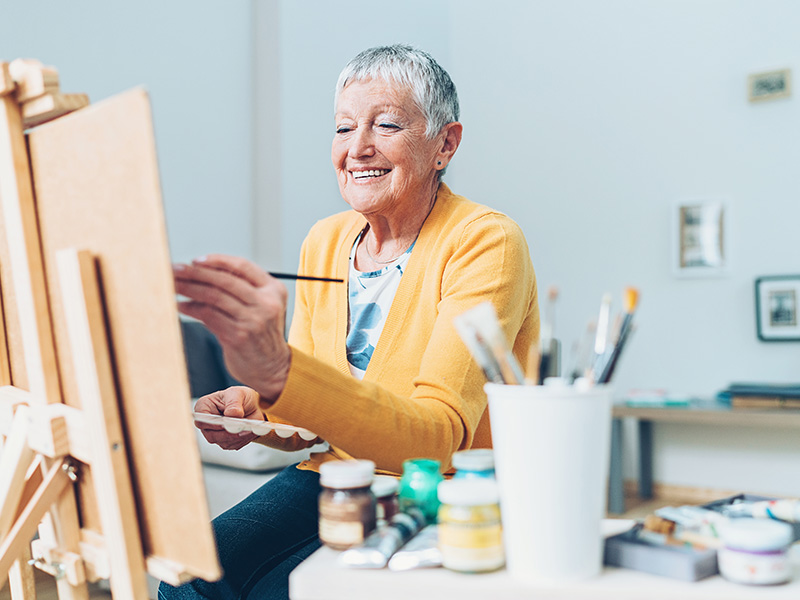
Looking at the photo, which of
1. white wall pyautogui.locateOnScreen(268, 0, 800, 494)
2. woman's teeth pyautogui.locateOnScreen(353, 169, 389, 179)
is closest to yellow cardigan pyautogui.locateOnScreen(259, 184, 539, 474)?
woman's teeth pyautogui.locateOnScreen(353, 169, 389, 179)

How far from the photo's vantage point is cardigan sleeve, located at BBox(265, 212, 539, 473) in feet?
2.61

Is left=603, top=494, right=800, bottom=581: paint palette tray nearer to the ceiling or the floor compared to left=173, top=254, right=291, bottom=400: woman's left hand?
nearer to the floor

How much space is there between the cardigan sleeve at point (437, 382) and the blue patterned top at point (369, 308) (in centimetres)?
8

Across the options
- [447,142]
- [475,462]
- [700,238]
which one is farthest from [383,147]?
[700,238]

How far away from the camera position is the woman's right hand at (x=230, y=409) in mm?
1078

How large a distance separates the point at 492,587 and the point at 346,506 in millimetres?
143

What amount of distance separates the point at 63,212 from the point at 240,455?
1655 mm

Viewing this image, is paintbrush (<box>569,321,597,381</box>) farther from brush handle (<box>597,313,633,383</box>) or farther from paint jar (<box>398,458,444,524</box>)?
paint jar (<box>398,458,444,524</box>)

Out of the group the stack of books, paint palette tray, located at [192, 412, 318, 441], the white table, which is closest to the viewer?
the white table

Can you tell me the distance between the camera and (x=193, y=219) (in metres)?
3.33

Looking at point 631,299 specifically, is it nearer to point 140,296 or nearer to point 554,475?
point 554,475

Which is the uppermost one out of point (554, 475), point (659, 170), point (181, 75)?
point (181, 75)

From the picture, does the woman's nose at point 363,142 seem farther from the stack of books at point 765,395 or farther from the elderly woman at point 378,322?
the stack of books at point 765,395

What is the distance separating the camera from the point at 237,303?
0.70 m
